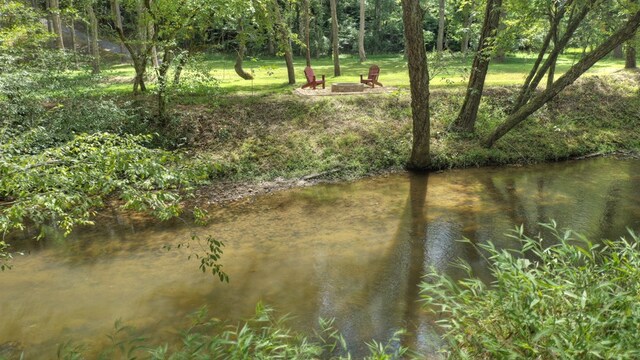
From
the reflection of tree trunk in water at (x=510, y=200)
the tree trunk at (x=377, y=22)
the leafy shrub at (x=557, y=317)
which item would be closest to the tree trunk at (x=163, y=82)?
the reflection of tree trunk in water at (x=510, y=200)

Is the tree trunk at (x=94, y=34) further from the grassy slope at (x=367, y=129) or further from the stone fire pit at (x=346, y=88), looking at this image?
the stone fire pit at (x=346, y=88)

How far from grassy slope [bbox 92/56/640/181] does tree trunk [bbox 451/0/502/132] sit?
43cm

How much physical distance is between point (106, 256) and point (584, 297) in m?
7.49

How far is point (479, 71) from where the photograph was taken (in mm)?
13227

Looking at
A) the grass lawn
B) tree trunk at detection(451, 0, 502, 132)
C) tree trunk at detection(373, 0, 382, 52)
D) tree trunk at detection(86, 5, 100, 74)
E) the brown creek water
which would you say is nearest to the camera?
the brown creek water

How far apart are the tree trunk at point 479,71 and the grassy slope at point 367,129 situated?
426 millimetres

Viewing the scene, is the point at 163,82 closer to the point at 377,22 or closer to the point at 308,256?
the point at 308,256

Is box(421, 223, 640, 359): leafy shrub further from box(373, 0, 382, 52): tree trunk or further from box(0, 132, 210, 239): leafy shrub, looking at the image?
box(373, 0, 382, 52): tree trunk

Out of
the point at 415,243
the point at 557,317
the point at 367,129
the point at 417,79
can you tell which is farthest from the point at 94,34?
the point at 557,317

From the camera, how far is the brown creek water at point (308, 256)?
620cm

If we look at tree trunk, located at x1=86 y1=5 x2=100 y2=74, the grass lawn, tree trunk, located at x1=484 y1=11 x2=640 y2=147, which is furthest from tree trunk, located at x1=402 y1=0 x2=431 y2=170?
tree trunk, located at x1=86 y1=5 x2=100 y2=74

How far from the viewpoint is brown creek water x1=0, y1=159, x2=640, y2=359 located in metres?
6.20

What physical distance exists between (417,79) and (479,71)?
3.26 m

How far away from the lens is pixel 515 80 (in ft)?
61.9
